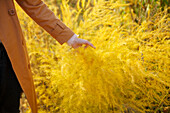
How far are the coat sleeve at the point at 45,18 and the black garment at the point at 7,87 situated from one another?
29 cm

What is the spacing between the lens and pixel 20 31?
3.92ft

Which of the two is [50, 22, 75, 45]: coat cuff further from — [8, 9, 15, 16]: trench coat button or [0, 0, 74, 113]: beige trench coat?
[8, 9, 15, 16]: trench coat button

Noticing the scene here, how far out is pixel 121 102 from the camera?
143cm

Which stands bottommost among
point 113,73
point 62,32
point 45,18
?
point 113,73

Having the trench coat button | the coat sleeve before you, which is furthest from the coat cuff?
→ the trench coat button

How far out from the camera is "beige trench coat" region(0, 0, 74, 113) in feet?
3.66

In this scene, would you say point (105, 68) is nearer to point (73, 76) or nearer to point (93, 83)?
point (93, 83)

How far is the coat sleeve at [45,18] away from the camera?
3.93 feet

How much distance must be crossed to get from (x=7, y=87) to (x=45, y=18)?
53 cm

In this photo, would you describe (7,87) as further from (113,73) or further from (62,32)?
(113,73)

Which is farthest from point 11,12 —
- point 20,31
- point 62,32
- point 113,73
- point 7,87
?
point 113,73

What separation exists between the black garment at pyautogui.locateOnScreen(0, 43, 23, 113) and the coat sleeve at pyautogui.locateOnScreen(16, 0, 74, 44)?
289 millimetres

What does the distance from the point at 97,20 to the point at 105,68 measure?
0.47 m

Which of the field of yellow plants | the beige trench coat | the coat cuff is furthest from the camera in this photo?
the field of yellow plants
